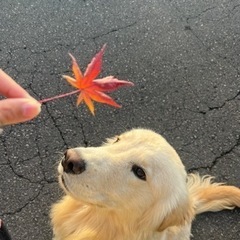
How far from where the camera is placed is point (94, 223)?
2613 millimetres

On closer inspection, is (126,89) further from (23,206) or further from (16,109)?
(16,109)

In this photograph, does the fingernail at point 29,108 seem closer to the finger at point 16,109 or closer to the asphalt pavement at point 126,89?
the finger at point 16,109

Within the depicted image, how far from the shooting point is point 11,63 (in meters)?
3.75

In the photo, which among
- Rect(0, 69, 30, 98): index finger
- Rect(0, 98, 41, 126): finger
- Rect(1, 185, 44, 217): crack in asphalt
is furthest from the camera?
Rect(1, 185, 44, 217): crack in asphalt

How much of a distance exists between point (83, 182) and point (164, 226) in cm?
47

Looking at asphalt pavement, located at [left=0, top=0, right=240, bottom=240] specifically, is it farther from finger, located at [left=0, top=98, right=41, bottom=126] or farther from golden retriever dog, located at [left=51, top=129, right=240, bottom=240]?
finger, located at [left=0, top=98, right=41, bottom=126]

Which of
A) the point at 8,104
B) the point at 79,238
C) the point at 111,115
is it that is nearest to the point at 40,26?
the point at 111,115

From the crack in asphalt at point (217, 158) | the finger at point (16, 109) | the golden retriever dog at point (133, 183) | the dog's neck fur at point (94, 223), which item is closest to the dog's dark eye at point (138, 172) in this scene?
the golden retriever dog at point (133, 183)

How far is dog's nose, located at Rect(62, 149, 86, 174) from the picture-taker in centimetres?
223

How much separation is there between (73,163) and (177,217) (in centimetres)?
59

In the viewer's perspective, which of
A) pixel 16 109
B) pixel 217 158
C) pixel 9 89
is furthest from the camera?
pixel 217 158

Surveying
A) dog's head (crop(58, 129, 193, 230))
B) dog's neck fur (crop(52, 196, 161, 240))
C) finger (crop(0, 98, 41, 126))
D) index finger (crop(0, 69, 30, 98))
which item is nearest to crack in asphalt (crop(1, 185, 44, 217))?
dog's neck fur (crop(52, 196, 161, 240))

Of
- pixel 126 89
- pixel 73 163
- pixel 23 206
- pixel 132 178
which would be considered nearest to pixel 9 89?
pixel 73 163

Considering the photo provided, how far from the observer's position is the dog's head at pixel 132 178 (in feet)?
7.51
